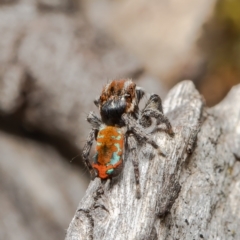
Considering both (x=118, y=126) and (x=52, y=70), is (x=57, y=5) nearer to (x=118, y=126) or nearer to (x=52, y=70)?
(x=52, y=70)

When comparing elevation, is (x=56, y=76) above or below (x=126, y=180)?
above

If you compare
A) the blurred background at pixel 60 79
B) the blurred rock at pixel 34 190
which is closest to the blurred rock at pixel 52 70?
the blurred background at pixel 60 79

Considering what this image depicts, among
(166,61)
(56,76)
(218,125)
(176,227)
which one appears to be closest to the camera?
(176,227)

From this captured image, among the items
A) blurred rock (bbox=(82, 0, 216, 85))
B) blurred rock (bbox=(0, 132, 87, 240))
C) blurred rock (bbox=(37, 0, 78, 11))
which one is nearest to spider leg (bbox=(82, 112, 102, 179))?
blurred rock (bbox=(0, 132, 87, 240))

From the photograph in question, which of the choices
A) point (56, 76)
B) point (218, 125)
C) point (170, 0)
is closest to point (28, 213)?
point (56, 76)

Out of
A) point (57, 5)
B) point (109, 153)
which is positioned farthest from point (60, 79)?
point (109, 153)

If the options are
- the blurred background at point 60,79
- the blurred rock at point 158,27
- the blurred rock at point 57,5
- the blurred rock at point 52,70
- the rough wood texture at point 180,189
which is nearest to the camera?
the rough wood texture at point 180,189

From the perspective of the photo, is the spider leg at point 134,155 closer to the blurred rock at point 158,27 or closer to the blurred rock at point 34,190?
the blurred rock at point 34,190

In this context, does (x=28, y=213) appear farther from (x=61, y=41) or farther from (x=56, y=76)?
(x=61, y=41)
